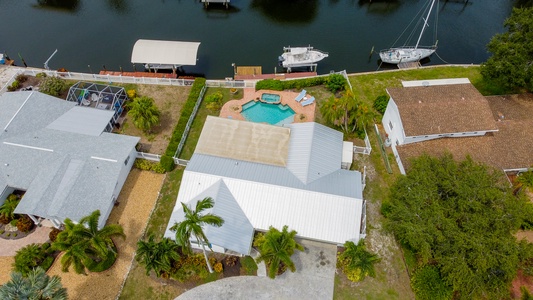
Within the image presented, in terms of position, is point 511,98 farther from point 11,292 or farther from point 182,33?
point 11,292

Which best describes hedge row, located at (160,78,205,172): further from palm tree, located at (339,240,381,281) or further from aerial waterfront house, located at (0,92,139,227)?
palm tree, located at (339,240,381,281)

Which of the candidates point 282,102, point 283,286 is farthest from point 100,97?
point 283,286

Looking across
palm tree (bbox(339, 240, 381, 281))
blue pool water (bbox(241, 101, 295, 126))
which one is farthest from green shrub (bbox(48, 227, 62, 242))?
palm tree (bbox(339, 240, 381, 281))

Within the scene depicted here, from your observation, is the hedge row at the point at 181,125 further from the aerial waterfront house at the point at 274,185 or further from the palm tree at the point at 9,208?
the palm tree at the point at 9,208

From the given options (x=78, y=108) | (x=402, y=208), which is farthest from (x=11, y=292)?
(x=402, y=208)

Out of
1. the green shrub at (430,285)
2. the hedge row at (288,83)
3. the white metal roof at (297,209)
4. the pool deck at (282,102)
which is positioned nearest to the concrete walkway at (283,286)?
the white metal roof at (297,209)

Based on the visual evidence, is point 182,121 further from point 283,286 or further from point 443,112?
point 443,112
